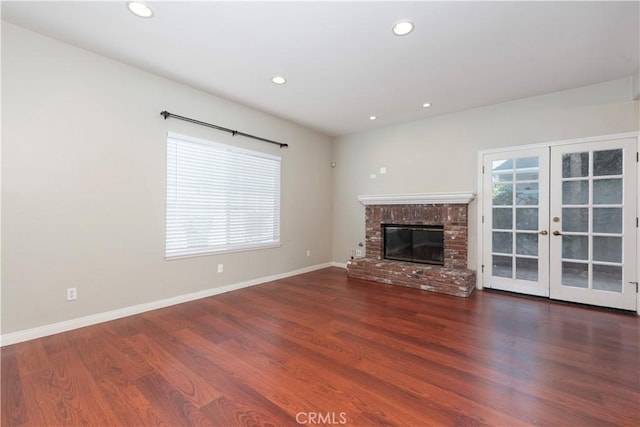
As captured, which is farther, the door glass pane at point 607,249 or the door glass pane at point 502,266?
the door glass pane at point 502,266

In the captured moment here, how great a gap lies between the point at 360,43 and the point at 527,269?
3752 mm

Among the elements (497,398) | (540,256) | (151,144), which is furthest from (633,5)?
(151,144)

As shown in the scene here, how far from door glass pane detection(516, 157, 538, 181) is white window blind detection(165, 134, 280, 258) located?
12.2 ft

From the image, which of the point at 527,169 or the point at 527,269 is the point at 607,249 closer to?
the point at 527,269

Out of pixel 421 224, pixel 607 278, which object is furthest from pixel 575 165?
pixel 421 224

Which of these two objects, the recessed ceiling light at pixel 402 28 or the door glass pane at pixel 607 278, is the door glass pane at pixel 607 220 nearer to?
the door glass pane at pixel 607 278

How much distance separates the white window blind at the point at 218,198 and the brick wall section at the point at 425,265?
1.80 meters

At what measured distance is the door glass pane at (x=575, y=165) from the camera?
3.58 m

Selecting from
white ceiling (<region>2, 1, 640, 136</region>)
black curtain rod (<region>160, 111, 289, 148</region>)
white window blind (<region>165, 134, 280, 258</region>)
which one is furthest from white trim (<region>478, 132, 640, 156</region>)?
white window blind (<region>165, 134, 280, 258</region>)

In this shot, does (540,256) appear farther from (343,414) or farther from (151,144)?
(151,144)

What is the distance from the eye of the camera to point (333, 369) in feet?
6.82

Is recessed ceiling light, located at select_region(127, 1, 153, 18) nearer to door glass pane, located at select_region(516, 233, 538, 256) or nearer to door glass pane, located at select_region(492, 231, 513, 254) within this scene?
door glass pane, located at select_region(492, 231, 513, 254)

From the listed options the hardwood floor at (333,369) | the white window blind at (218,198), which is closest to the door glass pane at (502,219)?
the hardwood floor at (333,369)

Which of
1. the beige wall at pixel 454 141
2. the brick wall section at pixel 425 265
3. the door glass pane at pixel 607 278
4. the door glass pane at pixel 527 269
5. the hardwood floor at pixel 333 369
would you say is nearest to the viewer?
the hardwood floor at pixel 333 369
